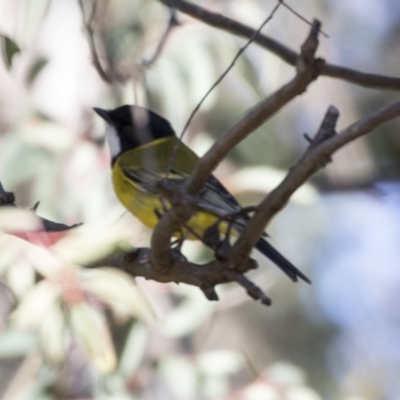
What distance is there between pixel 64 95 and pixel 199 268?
5.21 feet

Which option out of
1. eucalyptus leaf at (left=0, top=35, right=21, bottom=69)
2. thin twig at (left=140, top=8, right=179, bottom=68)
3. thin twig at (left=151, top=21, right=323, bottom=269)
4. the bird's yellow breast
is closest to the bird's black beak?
the bird's yellow breast

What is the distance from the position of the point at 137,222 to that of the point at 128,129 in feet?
1.43

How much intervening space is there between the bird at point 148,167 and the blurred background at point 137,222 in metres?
0.05

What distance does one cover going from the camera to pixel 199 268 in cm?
166

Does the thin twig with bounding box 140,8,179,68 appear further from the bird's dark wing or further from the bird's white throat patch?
the bird's white throat patch

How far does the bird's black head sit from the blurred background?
5 cm

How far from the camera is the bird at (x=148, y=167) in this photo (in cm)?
219

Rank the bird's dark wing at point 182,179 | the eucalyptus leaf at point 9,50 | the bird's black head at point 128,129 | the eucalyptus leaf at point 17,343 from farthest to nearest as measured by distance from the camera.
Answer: the bird's black head at point 128,129, the eucalyptus leaf at point 17,343, the bird's dark wing at point 182,179, the eucalyptus leaf at point 9,50

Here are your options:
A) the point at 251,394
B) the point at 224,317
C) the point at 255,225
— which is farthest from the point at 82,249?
the point at 224,317

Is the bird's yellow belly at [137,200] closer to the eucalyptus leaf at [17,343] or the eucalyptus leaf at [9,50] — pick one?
the eucalyptus leaf at [17,343]

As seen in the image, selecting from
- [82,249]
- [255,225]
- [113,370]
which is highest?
[255,225]

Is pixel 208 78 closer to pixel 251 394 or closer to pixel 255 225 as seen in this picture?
pixel 251 394

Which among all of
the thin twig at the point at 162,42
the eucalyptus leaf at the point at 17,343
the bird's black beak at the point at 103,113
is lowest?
the eucalyptus leaf at the point at 17,343

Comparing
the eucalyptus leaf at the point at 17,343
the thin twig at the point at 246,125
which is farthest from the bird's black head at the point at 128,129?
the thin twig at the point at 246,125
